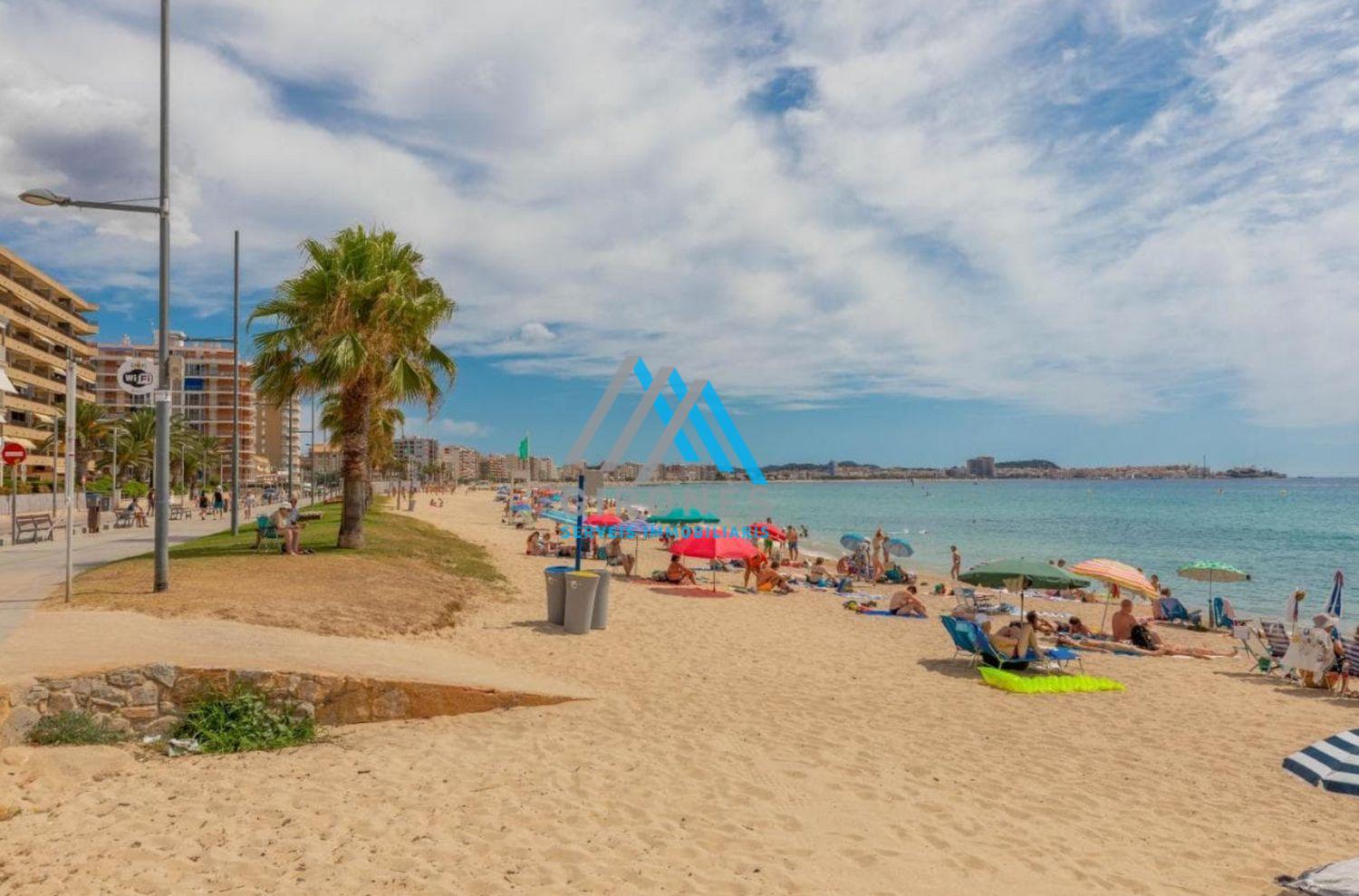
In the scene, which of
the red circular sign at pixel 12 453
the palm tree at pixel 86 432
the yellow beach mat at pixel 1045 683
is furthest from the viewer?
the palm tree at pixel 86 432

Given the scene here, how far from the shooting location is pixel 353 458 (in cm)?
1596

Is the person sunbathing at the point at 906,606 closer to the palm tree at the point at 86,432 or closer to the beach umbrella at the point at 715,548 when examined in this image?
the beach umbrella at the point at 715,548

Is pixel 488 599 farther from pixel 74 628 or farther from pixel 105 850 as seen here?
pixel 105 850

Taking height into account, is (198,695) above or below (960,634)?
above

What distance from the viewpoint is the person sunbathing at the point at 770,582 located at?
2023 centimetres

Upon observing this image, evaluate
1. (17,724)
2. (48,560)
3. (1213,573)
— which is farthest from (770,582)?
(17,724)

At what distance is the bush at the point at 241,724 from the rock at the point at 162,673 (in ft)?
0.87

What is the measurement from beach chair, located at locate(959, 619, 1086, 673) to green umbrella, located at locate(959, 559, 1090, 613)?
133 centimetres

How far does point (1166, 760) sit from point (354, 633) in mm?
9035

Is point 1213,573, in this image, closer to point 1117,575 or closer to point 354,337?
point 1117,575

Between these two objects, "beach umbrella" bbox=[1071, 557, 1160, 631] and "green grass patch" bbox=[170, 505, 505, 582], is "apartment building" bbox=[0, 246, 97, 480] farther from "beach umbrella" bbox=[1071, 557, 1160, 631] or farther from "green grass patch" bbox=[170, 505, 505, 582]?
"beach umbrella" bbox=[1071, 557, 1160, 631]

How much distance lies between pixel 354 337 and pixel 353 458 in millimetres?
2561

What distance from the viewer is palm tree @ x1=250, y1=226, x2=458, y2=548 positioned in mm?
15367

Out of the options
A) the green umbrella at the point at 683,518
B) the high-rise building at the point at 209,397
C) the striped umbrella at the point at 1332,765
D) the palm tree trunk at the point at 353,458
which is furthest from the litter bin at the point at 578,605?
the high-rise building at the point at 209,397
